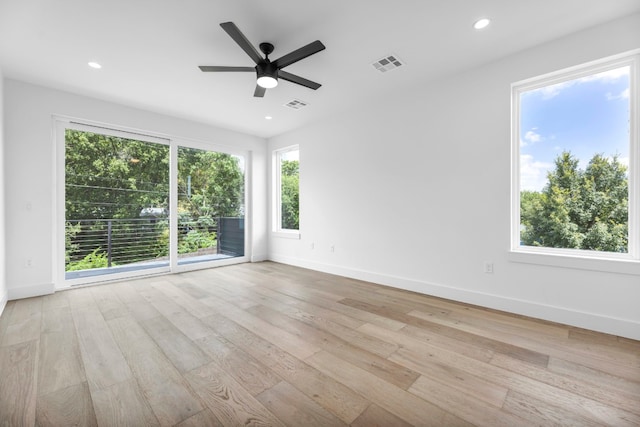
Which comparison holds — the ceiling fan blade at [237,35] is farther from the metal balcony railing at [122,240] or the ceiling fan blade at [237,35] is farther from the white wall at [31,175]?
the metal balcony railing at [122,240]

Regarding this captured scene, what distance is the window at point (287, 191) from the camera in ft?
17.8

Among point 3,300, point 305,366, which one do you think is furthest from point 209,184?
point 305,366

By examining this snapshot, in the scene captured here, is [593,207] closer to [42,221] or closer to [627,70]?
[627,70]

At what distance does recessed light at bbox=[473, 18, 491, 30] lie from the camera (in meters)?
2.28

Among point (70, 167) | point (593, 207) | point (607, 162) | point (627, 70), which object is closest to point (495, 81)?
point (627, 70)

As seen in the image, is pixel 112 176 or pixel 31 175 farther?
pixel 112 176

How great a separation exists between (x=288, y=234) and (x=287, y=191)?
3.04ft

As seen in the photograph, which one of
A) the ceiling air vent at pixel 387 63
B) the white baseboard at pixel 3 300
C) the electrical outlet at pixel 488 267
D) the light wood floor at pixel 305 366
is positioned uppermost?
the ceiling air vent at pixel 387 63

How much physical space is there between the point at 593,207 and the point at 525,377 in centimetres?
186

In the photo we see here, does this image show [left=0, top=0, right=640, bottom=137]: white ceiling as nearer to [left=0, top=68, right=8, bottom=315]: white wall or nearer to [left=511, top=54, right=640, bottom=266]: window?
[left=0, top=68, right=8, bottom=315]: white wall

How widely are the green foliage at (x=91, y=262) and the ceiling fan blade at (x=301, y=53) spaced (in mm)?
3812

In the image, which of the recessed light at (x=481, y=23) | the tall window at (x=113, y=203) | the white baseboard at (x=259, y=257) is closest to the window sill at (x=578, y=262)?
the recessed light at (x=481, y=23)

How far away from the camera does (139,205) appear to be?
430 cm

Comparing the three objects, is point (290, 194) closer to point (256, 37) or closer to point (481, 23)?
point (256, 37)
